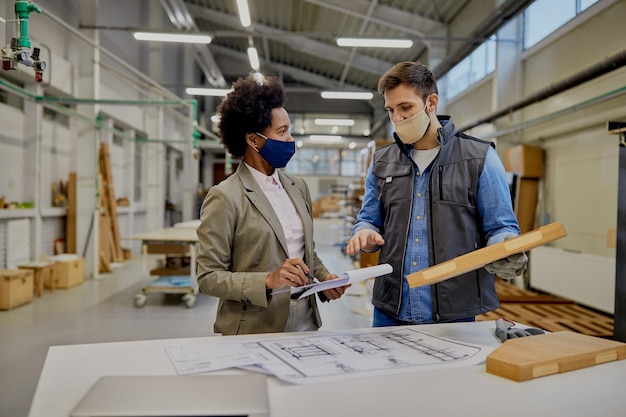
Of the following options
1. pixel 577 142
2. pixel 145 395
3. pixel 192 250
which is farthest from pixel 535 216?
pixel 145 395

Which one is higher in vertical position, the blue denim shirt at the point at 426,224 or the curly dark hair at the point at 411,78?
the curly dark hair at the point at 411,78

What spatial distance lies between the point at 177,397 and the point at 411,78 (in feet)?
4.32

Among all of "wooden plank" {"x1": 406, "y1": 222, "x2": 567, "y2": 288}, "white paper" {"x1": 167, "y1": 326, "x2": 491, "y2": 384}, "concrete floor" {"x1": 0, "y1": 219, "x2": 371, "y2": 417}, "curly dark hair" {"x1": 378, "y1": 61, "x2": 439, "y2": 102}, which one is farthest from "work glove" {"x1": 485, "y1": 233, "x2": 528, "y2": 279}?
"concrete floor" {"x1": 0, "y1": 219, "x2": 371, "y2": 417}

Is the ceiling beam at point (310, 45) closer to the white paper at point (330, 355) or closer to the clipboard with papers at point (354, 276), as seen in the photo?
the clipboard with papers at point (354, 276)

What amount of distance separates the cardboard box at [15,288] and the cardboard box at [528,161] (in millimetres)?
6505

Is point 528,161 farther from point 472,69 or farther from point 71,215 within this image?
point 71,215

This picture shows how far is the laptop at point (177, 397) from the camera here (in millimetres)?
741

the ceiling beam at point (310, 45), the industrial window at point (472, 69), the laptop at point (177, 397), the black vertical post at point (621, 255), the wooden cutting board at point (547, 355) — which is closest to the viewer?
the laptop at point (177, 397)

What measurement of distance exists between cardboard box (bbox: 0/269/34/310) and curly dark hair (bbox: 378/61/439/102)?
16.1 feet

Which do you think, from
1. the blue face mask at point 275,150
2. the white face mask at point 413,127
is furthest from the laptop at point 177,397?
the white face mask at point 413,127

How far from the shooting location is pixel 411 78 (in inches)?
63.9

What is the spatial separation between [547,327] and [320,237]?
10782mm

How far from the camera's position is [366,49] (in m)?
12.4

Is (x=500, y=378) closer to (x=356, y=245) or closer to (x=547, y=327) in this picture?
(x=356, y=245)
